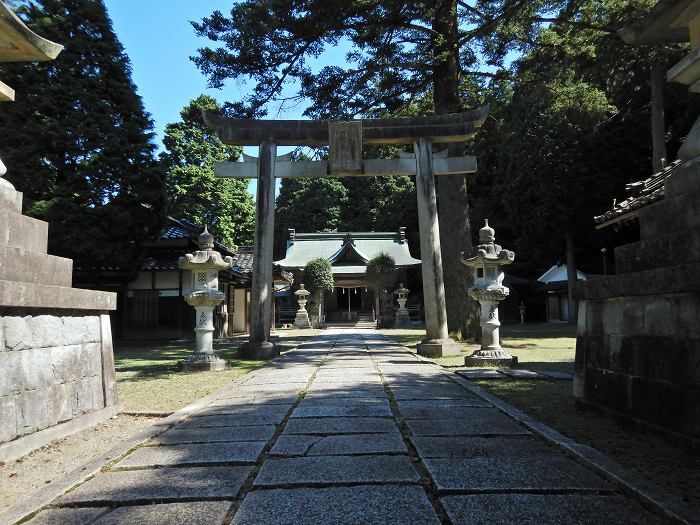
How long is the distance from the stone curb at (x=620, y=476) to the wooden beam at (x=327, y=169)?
7.00 m

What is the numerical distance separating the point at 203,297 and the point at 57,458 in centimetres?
450

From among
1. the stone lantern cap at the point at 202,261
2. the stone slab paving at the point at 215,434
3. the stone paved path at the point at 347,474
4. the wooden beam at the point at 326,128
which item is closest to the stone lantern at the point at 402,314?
the wooden beam at the point at 326,128

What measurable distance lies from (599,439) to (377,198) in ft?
114

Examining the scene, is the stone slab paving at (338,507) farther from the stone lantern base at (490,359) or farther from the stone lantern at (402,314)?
the stone lantern at (402,314)

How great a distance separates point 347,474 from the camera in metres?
2.57

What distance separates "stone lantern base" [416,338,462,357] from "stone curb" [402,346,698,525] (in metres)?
5.04

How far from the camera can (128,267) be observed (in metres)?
13.6

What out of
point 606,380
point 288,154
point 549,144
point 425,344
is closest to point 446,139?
point 288,154

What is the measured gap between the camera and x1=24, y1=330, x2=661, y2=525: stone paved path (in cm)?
211

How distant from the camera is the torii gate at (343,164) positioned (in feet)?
30.8

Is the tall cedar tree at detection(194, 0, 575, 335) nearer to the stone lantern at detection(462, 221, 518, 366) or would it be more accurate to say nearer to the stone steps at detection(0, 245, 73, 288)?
the stone lantern at detection(462, 221, 518, 366)

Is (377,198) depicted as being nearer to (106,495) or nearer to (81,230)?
(81,230)

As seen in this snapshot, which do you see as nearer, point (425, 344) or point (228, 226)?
point (425, 344)

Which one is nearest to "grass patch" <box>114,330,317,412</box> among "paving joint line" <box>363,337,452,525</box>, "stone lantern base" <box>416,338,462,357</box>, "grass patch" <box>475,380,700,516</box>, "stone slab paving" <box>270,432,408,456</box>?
"stone slab paving" <box>270,432,408,456</box>
